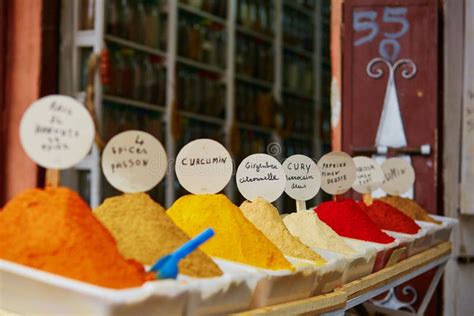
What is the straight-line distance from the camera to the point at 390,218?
2008 millimetres

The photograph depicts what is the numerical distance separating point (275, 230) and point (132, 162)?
40cm

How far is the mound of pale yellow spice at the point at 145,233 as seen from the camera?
43.7 inches

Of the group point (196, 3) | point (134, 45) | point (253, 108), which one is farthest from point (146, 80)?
point (253, 108)

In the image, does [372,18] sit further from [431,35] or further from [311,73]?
Answer: [311,73]

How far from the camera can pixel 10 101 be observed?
2.97 m

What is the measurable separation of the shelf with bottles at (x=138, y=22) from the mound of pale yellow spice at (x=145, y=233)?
2.27m

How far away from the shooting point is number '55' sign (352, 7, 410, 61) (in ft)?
9.26

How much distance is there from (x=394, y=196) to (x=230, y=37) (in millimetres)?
2286

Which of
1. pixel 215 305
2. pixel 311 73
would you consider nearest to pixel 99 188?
pixel 215 305

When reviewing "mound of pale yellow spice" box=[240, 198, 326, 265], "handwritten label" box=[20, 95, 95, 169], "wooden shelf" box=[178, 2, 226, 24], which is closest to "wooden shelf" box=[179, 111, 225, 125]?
"wooden shelf" box=[178, 2, 226, 24]

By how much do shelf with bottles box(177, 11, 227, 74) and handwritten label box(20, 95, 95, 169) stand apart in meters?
2.85

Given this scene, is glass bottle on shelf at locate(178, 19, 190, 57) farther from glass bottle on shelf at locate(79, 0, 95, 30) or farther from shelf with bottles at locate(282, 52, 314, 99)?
shelf with bottles at locate(282, 52, 314, 99)

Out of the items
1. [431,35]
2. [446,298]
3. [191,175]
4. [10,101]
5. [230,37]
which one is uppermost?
[230,37]

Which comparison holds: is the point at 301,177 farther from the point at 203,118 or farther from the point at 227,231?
the point at 203,118
